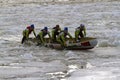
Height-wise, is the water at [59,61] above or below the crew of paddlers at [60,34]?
below

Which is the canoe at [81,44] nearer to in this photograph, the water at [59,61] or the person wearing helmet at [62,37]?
the person wearing helmet at [62,37]

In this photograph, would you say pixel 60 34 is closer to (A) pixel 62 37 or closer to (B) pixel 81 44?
(A) pixel 62 37

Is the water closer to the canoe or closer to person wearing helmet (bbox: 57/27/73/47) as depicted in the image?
the canoe

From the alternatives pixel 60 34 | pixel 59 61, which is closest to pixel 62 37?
pixel 60 34

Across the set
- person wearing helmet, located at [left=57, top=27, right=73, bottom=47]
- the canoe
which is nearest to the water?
the canoe

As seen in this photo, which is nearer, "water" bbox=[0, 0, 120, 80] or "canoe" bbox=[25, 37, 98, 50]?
"water" bbox=[0, 0, 120, 80]

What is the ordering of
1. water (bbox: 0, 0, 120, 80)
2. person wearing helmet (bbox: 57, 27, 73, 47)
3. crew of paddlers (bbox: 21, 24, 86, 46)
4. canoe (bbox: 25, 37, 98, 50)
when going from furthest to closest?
crew of paddlers (bbox: 21, 24, 86, 46) → person wearing helmet (bbox: 57, 27, 73, 47) → canoe (bbox: 25, 37, 98, 50) → water (bbox: 0, 0, 120, 80)

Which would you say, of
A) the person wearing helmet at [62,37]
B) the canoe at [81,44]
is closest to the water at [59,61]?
the canoe at [81,44]

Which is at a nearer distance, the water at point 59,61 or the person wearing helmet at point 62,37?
the water at point 59,61

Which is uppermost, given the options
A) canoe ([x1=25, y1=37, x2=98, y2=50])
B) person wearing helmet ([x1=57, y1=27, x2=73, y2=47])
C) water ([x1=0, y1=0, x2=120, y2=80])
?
person wearing helmet ([x1=57, y1=27, x2=73, y2=47])

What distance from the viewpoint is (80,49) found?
70.1 feet

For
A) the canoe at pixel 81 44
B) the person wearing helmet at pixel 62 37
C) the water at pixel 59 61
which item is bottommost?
the water at pixel 59 61

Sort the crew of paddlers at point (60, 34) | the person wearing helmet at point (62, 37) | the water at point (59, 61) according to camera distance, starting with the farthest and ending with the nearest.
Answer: the crew of paddlers at point (60, 34) < the person wearing helmet at point (62, 37) < the water at point (59, 61)

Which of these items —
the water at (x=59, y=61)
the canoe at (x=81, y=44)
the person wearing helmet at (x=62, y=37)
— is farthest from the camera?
the person wearing helmet at (x=62, y=37)
